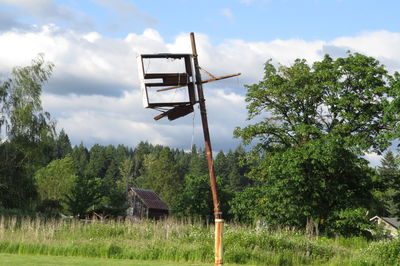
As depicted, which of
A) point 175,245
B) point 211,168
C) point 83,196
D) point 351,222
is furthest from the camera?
point 83,196

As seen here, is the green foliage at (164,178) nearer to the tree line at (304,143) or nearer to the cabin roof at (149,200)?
the cabin roof at (149,200)

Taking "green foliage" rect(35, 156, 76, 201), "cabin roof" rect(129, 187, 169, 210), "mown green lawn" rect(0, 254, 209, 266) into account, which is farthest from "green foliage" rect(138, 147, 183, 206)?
"mown green lawn" rect(0, 254, 209, 266)

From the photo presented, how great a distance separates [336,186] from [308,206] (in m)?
2.35

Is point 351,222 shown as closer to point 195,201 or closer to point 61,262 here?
point 61,262

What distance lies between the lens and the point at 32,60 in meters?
42.8

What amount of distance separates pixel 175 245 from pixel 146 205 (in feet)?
176

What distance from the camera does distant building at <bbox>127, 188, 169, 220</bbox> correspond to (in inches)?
2916

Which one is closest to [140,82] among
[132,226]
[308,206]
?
[132,226]

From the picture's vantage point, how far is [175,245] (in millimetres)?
20828

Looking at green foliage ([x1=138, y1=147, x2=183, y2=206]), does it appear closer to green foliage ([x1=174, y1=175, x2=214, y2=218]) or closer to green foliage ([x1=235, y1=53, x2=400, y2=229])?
green foliage ([x1=174, y1=175, x2=214, y2=218])

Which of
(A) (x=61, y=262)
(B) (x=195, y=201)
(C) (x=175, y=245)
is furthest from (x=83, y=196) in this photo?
(A) (x=61, y=262)

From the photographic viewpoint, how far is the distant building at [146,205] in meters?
74.1

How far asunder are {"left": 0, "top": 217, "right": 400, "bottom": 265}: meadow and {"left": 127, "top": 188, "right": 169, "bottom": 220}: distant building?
4889cm

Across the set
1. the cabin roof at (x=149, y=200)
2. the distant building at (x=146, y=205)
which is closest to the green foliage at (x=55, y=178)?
the distant building at (x=146, y=205)
